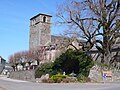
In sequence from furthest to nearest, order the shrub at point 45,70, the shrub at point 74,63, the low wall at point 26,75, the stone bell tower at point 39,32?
the stone bell tower at point 39,32, the low wall at point 26,75, the shrub at point 45,70, the shrub at point 74,63

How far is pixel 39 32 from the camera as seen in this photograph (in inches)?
3858

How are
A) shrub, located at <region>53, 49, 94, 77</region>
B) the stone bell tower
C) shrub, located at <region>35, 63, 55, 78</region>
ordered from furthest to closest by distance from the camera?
the stone bell tower
shrub, located at <region>35, 63, 55, 78</region>
shrub, located at <region>53, 49, 94, 77</region>

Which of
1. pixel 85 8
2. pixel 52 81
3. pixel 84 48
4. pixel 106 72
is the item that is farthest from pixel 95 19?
pixel 52 81

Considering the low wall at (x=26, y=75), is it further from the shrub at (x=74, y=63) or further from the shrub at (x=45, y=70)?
the shrub at (x=74, y=63)

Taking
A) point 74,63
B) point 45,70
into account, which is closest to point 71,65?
point 74,63

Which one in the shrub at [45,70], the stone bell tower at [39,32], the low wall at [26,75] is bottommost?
the low wall at [26,75]

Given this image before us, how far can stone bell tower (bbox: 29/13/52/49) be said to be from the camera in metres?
96.8

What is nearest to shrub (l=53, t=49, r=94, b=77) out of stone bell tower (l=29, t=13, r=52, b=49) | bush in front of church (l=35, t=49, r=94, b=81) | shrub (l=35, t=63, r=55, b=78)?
bush in front of church (l=35, t=49, r=94, b=81)

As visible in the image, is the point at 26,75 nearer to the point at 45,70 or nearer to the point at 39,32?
the point at 45,70

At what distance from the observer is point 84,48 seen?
40125 mm

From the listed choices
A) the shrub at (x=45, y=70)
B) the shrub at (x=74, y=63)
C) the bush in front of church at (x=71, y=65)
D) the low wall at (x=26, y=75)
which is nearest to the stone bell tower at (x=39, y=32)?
the low wall at (x=26, y=75)

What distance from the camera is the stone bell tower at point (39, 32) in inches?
3809

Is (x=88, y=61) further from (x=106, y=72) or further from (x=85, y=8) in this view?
(x=85, y=8)

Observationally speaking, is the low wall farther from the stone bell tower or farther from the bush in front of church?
the stone bell tower
